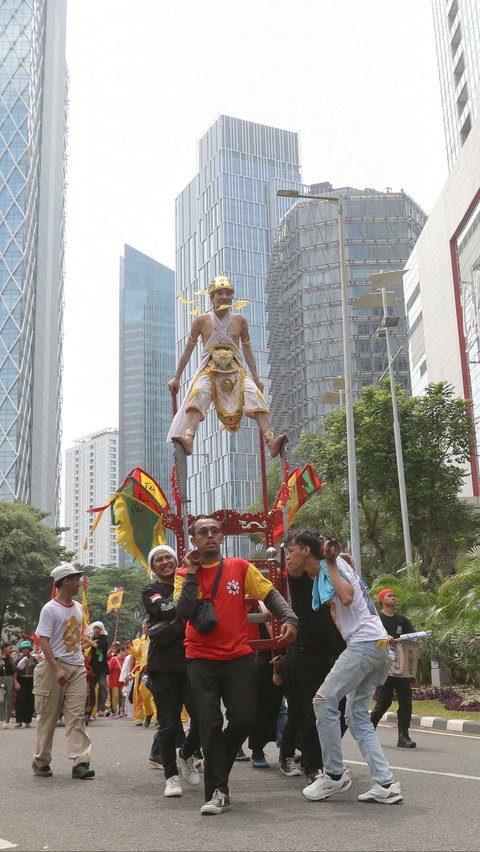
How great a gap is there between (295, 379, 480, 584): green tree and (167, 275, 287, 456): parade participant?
19.8 metres

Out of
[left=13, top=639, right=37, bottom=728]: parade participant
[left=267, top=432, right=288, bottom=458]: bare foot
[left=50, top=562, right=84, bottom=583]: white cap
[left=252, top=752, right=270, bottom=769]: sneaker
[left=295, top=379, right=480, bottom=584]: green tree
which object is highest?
[left=295, top=379, right=480, bottom=584]: green tree

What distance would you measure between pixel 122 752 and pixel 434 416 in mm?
21920

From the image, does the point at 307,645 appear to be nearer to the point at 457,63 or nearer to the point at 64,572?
the point at 64,572

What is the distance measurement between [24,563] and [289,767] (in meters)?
42.7

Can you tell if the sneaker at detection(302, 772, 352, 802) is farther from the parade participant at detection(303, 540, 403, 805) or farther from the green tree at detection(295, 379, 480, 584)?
the green tree at detection(295, 379, 480, 584)

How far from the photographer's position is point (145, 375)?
18650 centimetres

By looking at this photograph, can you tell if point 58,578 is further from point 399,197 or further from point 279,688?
point 399,197

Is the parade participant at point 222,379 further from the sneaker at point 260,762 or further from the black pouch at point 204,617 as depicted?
the black pouch at point 204,617

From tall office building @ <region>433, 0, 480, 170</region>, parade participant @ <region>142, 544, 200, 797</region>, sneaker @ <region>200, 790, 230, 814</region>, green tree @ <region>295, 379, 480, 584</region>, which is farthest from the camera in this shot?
tall office building @ <region>433, 0, 480, 170</region>

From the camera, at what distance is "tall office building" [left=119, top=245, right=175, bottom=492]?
178750 mm

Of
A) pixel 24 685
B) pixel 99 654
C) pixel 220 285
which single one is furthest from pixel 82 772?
pixel 24 685

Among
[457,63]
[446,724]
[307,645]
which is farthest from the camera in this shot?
[457,63]

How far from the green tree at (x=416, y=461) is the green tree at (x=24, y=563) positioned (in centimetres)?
2232

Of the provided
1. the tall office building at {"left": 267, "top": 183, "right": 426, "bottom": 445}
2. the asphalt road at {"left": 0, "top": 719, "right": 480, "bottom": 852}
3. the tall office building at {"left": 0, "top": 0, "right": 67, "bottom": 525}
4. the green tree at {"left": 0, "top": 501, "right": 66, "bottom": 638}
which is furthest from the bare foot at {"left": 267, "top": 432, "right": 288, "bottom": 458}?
the tall office building at {"left": 0, "top": 0, "right": 67, "bottom": 525}
